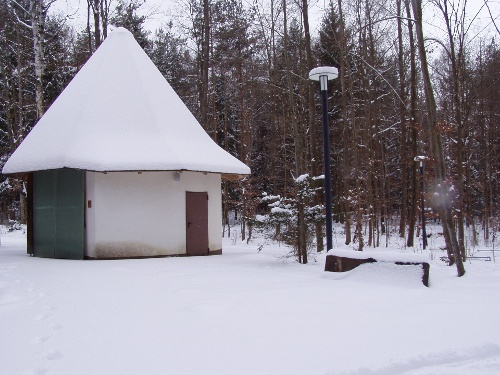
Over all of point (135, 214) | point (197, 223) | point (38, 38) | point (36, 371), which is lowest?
point (36, 371)

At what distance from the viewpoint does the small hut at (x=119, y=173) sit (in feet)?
41.6

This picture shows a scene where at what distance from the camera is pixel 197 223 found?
45.3 ft

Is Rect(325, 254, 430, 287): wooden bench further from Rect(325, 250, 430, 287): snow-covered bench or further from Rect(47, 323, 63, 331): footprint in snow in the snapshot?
Rect(47, 323, 63, 331): footprint in snow

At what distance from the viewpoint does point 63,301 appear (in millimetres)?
6699

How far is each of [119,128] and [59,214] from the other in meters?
2.84

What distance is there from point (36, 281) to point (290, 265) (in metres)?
5.26

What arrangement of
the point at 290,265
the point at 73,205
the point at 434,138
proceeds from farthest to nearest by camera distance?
the point at 73,205 < the point at 290,265 < the point at 434,138

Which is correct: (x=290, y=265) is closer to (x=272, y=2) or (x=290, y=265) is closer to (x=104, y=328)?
(x=104, y=328)

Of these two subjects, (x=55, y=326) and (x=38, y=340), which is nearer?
(x=38, y=340)

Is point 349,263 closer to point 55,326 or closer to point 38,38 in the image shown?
point 55,326

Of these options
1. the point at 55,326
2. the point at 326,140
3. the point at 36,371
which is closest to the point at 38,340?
the point at 55,326

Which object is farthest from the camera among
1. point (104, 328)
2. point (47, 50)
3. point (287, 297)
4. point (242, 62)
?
point (47, 50)

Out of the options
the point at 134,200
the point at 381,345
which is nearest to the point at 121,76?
the point at 134,200

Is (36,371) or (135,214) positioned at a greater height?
(135,214)
